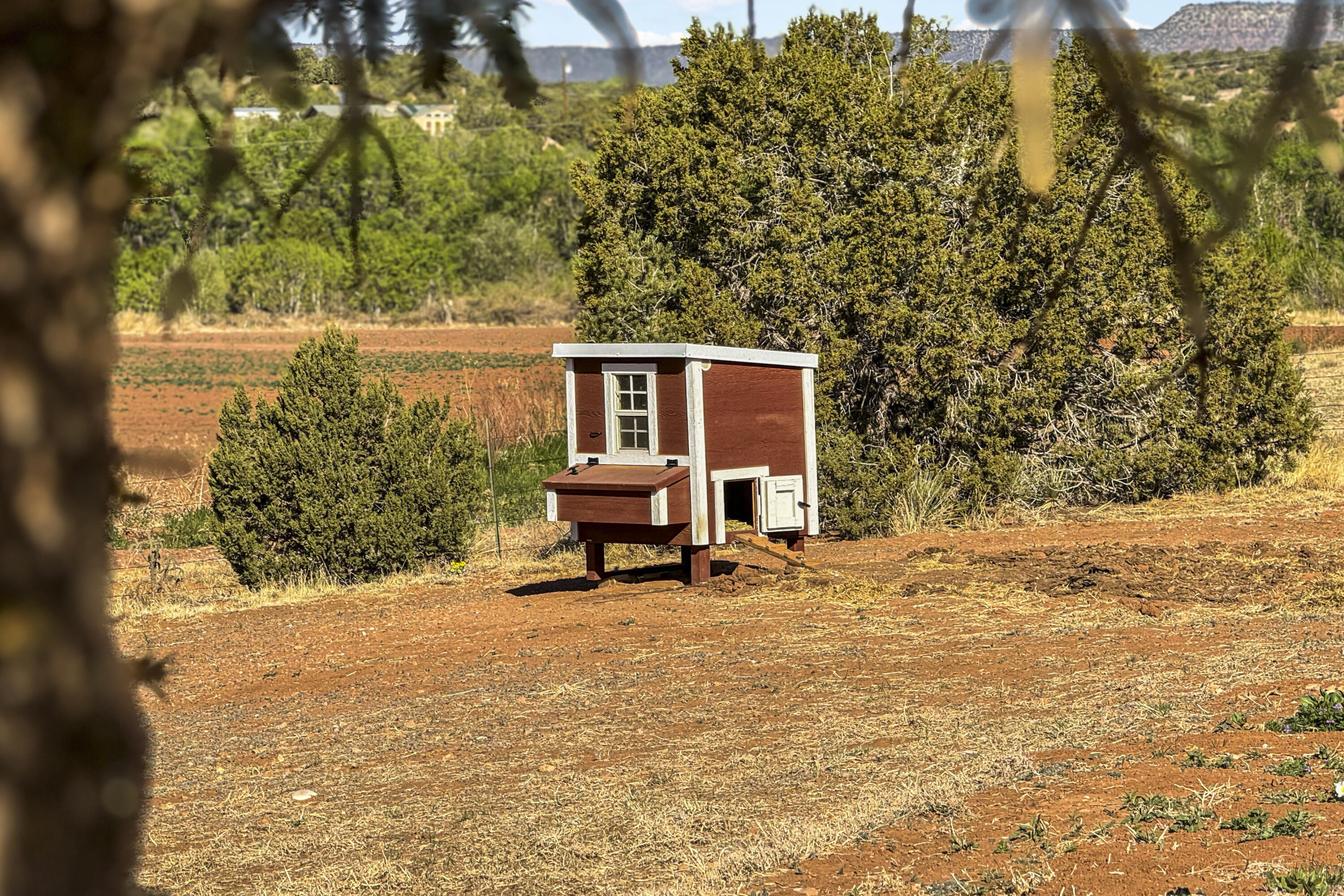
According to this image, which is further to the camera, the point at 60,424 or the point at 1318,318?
the point at 1318,318

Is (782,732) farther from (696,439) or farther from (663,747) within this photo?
(696,439)

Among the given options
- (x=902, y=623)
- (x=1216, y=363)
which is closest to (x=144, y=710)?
(x=902, y=623)

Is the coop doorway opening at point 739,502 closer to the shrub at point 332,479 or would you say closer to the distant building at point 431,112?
the shrub at point 332,479

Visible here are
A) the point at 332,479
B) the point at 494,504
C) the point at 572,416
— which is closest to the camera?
the point at 572,416

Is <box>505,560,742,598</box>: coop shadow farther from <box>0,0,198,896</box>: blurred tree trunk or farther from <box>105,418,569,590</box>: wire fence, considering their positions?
<box>0,0,198,896</box>: blurred tree trunk

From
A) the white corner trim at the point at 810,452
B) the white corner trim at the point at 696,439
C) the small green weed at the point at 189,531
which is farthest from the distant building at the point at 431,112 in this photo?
the small green weed at the point at 189,531

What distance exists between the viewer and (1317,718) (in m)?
5.86

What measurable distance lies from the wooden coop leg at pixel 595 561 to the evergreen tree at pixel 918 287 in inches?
127

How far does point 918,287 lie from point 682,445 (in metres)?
4.71

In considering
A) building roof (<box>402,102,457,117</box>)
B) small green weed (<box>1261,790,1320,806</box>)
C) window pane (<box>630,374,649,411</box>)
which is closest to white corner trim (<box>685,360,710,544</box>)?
window pane (<box>630,374,649,411</box>)

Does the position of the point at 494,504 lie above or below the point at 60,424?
below

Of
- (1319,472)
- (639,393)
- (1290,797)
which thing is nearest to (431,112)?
(1290,797)

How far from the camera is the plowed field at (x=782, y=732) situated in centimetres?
487

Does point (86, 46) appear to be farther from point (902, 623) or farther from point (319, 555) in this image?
point (319, 555)
